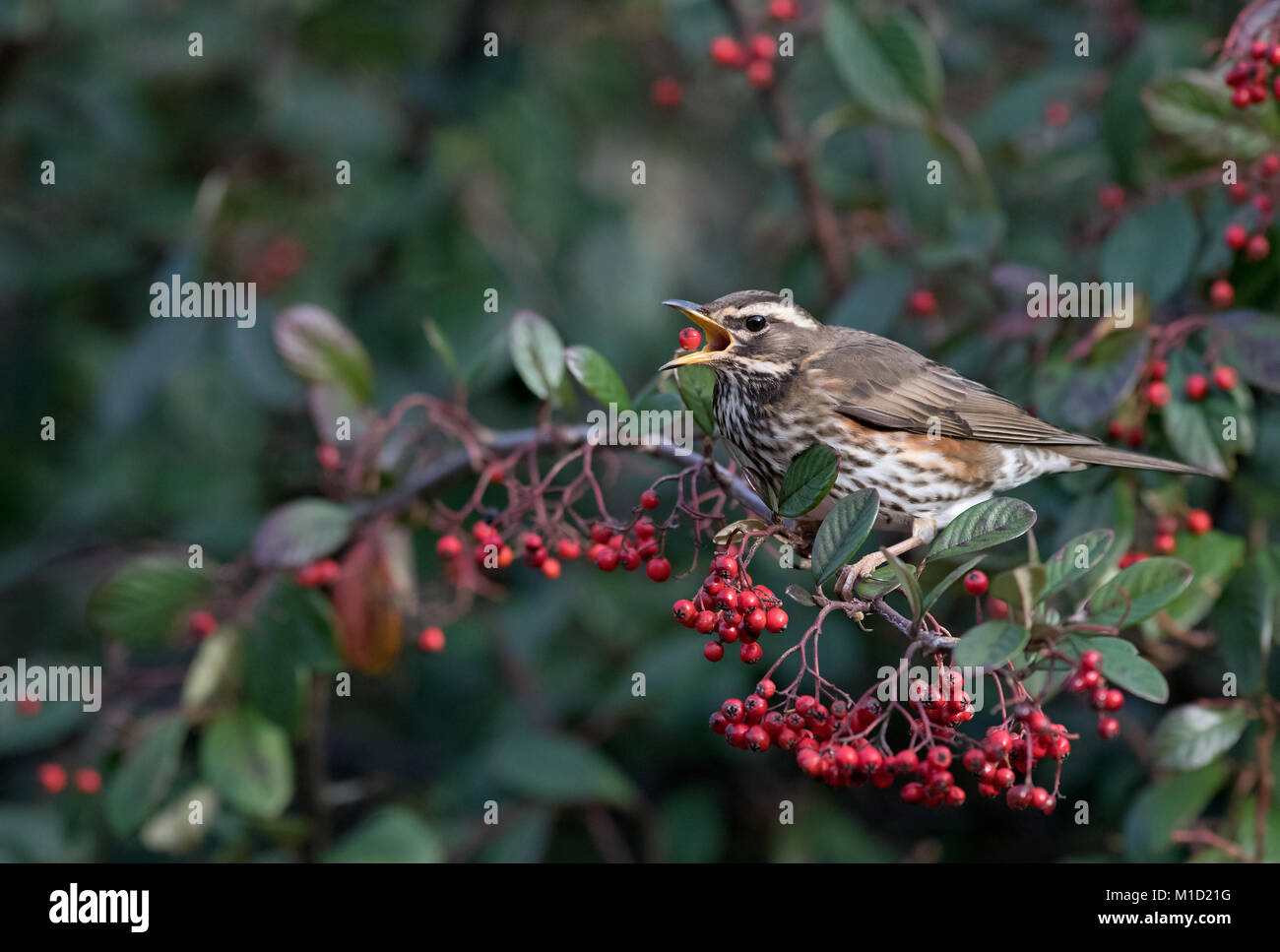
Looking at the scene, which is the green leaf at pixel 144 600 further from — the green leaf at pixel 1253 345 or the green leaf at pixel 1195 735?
the green leaf at pixel 1253 345

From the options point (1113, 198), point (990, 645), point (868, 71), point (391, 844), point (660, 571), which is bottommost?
point (391, 844)

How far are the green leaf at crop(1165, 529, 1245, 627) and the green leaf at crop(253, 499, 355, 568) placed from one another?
228 centimetres

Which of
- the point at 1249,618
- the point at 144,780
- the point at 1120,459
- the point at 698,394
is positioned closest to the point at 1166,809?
the point at 1249,618

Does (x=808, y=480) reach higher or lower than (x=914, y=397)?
lower

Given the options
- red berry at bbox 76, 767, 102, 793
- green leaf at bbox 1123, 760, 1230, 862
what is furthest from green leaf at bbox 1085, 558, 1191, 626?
red berry at bbox 76, 767, 102, 793

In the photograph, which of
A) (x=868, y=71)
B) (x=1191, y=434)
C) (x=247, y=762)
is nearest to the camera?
(x=1191, y=434)

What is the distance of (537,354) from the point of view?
3.14 metres

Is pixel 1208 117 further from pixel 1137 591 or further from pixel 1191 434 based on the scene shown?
pixel 1137 591

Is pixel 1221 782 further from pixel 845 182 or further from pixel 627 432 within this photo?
pixel 845 182

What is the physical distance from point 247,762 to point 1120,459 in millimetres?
2701

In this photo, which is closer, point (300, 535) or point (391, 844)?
point (300, 535)

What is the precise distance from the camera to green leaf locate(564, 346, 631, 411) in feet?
9.89

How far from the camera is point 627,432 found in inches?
116

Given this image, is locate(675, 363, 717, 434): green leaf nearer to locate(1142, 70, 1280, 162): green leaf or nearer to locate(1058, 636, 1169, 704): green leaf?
locate(1058, 636, 1169, 704): green leaf
